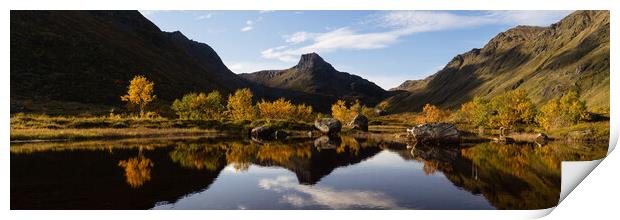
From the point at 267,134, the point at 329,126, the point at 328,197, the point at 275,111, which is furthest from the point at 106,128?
the point at 275,111

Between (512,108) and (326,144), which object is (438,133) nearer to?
(326,144)

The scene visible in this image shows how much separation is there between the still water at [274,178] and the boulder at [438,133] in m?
12.7

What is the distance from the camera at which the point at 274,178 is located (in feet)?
103

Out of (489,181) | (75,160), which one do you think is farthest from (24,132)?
(489,181)

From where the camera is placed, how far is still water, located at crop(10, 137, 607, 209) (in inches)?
934

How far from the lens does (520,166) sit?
120 ft

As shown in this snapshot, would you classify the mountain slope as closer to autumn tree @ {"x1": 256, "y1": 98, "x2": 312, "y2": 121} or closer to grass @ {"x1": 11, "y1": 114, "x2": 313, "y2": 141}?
autumn tree @ {"x1": 256, "y1": 98, "x2": 312, "y2": 121}

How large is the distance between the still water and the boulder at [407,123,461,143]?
12.7 meters

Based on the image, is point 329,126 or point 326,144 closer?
point 326,144

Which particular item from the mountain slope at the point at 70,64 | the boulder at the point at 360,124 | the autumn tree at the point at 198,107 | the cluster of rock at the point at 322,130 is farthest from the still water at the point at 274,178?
the mountain slope at the point at 70,64

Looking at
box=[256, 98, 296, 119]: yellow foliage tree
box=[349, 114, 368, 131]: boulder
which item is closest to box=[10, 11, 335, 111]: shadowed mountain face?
box=[256, 98, 296, 119]: yellow foliage tree

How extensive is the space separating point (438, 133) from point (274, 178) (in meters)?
36.1

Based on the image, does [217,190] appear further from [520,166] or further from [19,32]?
[19,32]

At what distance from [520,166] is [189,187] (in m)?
26.6
